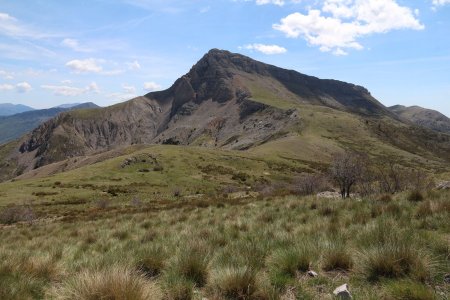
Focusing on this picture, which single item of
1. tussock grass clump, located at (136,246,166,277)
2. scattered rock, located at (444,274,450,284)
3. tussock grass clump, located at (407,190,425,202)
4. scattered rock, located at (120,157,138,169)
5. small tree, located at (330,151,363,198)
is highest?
scattered rock, located at (444,274,450,284)

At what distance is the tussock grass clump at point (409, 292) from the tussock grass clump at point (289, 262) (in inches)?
65.9

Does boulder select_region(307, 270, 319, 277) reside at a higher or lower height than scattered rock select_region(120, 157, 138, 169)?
higher

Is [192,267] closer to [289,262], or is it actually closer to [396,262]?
[289,262]

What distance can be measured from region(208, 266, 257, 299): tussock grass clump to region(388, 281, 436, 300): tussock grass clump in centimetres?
192

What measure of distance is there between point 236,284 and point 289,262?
1537 mm

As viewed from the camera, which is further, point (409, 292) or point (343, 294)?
point (343, 294)

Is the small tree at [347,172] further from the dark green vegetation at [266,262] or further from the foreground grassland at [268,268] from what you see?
the foreground grassland at [268,268]

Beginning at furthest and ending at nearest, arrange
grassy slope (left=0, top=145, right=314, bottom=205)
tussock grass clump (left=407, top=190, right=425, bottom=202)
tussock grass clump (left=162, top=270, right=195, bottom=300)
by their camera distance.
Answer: grassy slope (left=0, top=145, right=314, bottom=205)
tussock grass clump (left=407, top=190, right=425, bottom=202)
tussock grass clump (left=162, top=270, right=195, bottom=300)

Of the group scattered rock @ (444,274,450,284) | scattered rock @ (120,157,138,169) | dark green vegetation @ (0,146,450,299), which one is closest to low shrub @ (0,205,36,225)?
dark green vegetation @ (0,146,450,299)

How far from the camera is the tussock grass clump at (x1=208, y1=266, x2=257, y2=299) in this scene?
5762 mm

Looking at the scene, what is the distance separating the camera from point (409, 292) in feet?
16.8

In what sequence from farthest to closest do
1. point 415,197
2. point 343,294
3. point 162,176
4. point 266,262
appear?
point 162,176
point 415,197
point 266,262
point 343,294

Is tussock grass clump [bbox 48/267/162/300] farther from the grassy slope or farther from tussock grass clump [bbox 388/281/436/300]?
the grassy slope

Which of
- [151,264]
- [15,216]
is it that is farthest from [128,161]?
[151,264]
